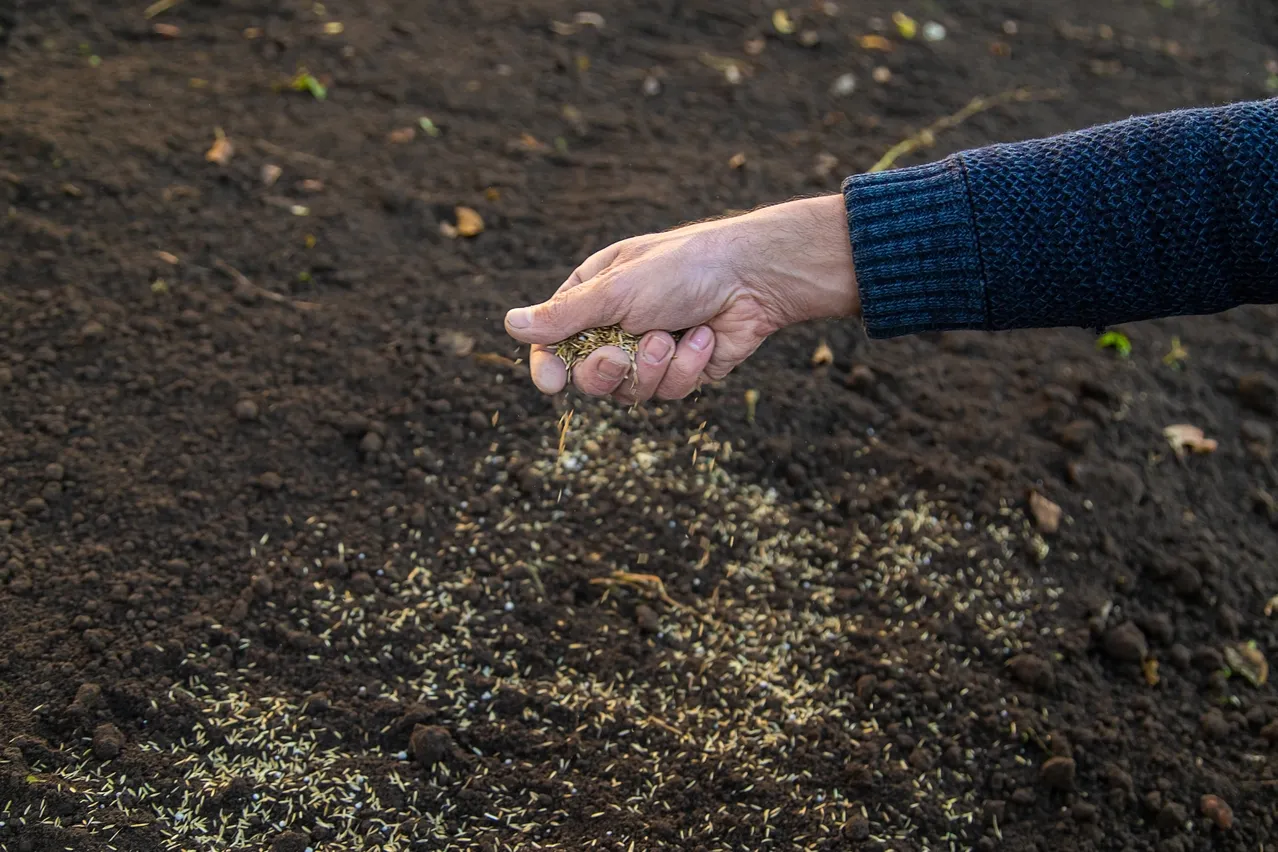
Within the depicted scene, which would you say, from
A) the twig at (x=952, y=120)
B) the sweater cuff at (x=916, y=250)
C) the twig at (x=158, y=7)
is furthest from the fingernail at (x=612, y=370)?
the twig at (x=158, y=7)

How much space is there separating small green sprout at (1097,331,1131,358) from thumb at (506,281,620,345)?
209cm

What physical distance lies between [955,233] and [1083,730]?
128cm

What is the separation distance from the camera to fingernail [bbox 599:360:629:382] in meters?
2.29

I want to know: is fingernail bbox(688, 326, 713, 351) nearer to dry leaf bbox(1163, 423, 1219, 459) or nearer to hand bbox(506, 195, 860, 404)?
hand bbox(506, 195, 860, 404)

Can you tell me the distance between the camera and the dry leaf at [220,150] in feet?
11.9

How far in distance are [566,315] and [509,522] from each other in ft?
2.56

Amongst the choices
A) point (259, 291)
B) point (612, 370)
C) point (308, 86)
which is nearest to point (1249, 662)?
point (612, 370)

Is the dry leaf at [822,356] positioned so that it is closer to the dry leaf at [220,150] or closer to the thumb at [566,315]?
the thumb at [566,315]

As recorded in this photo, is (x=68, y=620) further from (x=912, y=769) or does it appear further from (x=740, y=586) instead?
(x=912, y=769)

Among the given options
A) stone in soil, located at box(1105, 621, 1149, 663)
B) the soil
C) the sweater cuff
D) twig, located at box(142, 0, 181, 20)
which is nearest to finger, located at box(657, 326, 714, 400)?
the sweater cuff

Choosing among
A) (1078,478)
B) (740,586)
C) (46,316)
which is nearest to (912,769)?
(740,586)

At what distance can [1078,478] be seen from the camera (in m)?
3.16

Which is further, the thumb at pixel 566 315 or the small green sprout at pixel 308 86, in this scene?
the small green sprout at pixel 308 86

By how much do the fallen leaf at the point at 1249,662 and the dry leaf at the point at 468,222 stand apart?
8.21 feet
